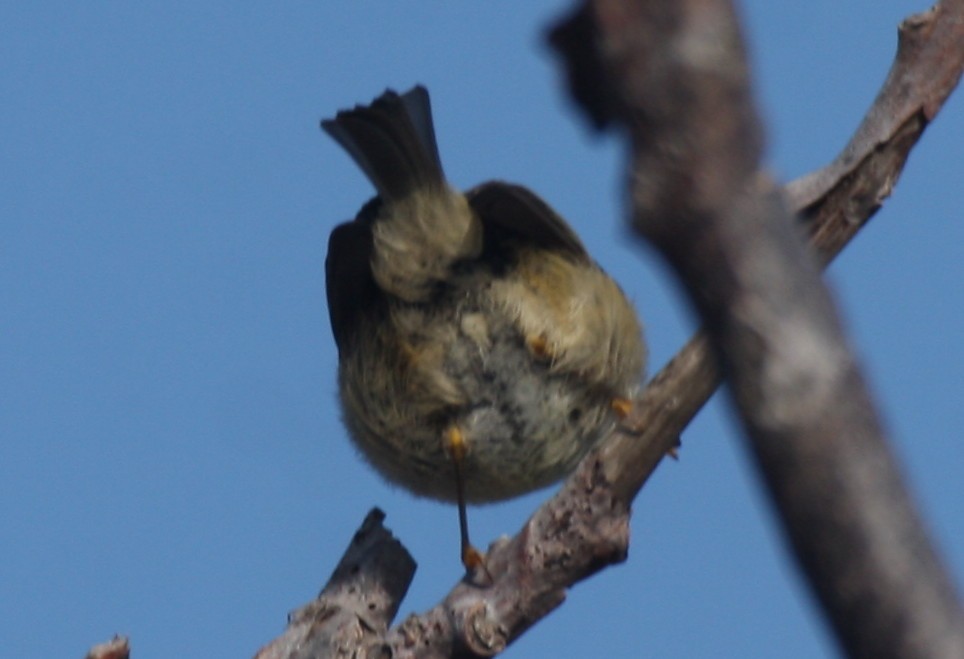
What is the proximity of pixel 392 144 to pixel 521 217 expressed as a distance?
1.74 ft

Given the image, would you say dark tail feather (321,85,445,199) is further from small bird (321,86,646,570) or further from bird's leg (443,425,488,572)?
bird's leg (443,425,488,572)

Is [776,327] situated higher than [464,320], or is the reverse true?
[464,320]

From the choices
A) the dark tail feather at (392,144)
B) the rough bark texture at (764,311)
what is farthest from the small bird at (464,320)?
the rough bark texture at (764,311)

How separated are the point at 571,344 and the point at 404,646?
154cm

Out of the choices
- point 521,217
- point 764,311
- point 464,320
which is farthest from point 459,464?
point 764,311

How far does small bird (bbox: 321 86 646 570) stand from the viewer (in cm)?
517

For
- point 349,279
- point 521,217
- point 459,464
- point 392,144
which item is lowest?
point 459,464

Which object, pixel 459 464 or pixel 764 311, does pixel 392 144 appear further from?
pixel 764 311

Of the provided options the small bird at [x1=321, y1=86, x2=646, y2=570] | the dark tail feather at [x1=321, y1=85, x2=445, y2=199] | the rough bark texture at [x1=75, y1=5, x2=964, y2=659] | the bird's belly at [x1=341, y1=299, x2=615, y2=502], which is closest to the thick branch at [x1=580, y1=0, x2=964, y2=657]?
the rough bark texture at [x1=75, y1=5, x2=964, y2=659]

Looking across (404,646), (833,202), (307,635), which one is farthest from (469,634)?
(833,202)

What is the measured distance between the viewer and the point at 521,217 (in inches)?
206

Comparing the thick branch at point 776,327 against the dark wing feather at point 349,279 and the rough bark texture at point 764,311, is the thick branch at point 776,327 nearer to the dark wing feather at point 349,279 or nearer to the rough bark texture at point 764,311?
the rough bark texture at point 764,311

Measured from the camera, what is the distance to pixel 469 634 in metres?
4.07

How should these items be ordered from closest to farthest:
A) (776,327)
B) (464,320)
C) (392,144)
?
(776,327) < (392,144) < (464,320)
